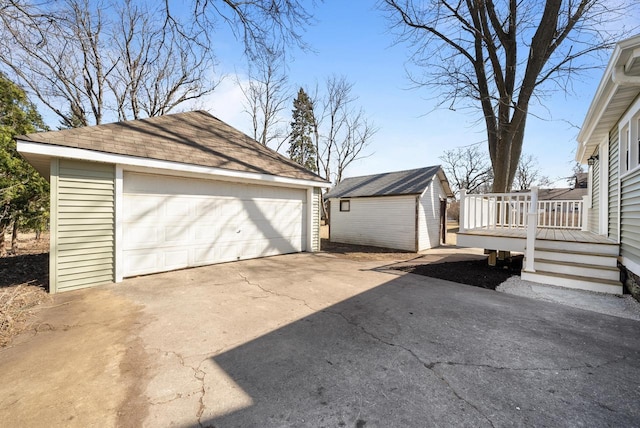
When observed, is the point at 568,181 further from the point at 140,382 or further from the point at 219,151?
the point at 140,382

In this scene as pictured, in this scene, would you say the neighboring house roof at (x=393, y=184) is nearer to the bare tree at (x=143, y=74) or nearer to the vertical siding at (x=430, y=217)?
the vertical siding at (x=430, y=217)

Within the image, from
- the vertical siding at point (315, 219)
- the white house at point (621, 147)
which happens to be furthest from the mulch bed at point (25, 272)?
the white house at point (621, 147)

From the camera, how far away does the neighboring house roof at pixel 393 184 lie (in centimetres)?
1178

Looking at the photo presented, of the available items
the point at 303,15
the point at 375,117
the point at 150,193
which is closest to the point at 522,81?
the point at 303,15

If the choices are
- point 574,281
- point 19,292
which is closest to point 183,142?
point 19,292

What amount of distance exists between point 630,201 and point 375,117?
19.6 meters

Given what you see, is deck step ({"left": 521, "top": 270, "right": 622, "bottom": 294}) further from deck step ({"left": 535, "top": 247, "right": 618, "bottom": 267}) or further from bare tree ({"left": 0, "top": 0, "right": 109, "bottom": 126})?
bare tree ({"left": 0, "top": 0, "right": 109, "bottom": 126})

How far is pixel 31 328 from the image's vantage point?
334cm

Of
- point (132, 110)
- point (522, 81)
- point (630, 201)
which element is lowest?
point (630, 201)

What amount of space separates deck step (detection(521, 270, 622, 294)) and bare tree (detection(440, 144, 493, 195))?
89.5 ft

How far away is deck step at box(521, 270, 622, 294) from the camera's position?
4.61 meters

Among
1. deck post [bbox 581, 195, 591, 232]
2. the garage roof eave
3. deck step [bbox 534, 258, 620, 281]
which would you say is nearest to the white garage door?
the garage roof eave

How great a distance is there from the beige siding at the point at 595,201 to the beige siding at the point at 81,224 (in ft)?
39.2

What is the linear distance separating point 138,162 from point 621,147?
9.92 meters
